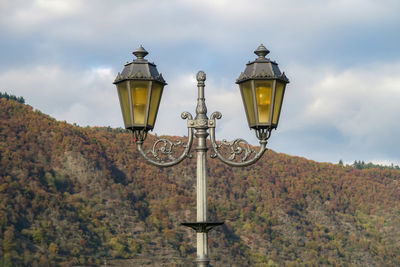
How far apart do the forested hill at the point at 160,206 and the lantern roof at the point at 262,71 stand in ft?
168

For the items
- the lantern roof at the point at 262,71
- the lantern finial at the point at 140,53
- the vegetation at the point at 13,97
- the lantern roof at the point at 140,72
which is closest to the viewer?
the lantern roof at the point at 262,71

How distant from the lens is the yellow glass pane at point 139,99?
19.6 feet

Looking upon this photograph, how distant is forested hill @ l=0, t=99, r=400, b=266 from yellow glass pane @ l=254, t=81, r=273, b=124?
51.2 m

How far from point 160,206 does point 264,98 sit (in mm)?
73407

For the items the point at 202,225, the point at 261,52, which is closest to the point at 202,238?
the point at 202,225

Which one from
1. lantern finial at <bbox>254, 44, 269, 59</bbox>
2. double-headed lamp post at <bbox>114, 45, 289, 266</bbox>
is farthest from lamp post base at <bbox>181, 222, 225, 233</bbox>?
lantern finial at <bbox>254, 44, 269, 59</bbox>

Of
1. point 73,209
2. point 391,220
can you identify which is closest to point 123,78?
point 73,209

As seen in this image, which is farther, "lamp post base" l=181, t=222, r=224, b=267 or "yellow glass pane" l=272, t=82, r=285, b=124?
"yellow glass pane" l=272, t=82, r=285, b=124

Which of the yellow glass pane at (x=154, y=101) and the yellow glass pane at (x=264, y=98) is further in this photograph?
the yellow glass pane at (x=154, y=101)

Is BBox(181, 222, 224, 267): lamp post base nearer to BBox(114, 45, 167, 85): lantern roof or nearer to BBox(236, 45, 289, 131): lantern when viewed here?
BBox(236, 45, 289, 131): lantern

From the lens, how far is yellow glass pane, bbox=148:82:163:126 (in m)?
5.99

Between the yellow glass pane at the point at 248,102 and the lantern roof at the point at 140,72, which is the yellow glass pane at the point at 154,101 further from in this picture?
the yellow glass pane at the point at 248,102

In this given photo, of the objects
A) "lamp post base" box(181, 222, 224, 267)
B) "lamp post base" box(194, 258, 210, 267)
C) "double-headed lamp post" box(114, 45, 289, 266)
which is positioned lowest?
"lamp post base" box(194, 258, 210, 267)

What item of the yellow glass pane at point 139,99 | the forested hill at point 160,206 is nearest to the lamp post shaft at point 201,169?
the yellow glass pane at point 139,99
